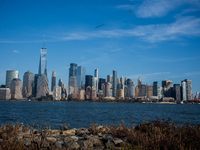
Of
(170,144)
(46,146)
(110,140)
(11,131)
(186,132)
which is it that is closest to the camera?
(170,144)

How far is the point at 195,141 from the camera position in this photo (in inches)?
414

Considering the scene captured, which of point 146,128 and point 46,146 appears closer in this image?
point 46,146

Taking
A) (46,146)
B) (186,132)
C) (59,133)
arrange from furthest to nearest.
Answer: (59,133) → (186,132) → (46,146)

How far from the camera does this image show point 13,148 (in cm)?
943

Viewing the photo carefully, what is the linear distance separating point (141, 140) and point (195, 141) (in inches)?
114

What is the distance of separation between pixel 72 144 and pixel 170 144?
5.41 meters

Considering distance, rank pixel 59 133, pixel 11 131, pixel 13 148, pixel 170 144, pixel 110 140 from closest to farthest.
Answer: pixel 13 148, pixel 170 144, pixel 110 140, pixel 11 131, pixel 59 133

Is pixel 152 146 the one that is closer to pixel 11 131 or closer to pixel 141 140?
pixel 141 140

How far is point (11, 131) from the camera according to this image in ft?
46.5

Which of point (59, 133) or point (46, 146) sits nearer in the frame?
point (46, 146)

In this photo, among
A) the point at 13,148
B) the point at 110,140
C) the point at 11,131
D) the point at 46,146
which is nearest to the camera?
the point at 13,148

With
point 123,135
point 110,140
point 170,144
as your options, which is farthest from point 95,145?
point 170,144

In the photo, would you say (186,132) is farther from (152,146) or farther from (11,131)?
(11,131)

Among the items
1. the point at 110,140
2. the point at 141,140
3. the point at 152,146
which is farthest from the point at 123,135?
the point at 152,146
